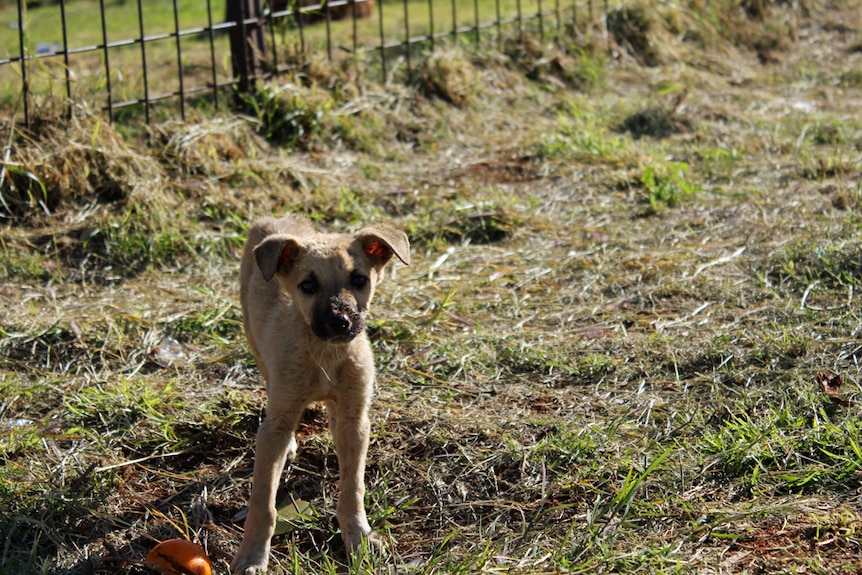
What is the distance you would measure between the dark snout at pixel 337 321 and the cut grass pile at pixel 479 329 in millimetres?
683

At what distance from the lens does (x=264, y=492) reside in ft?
11.8

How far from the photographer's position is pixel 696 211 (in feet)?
22.0

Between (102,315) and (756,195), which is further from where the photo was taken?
(756,195)

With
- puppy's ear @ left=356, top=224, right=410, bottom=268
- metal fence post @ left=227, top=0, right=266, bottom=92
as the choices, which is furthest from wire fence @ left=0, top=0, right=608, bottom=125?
puppy's ear @ left=356, top=224, right=410, bottom=268

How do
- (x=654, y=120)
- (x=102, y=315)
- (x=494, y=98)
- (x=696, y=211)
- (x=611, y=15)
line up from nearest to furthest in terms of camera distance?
1. (x=102, y=315)
2. (x=696, y=211)
3. (x=654, y=120)
4. (x=494, y=98)
5. (x=611, y=15)

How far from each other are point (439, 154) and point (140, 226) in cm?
262

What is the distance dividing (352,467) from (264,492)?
0.34 metres

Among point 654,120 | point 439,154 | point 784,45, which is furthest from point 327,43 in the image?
point 784,45

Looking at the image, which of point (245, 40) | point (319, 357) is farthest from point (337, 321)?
point (245, 40)

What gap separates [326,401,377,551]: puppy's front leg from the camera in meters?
3.62

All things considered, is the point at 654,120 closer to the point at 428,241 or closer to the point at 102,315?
the point at 428,241

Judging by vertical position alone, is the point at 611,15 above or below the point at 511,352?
above

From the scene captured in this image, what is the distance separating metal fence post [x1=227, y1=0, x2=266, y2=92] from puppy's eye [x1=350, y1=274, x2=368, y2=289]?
4.32 m

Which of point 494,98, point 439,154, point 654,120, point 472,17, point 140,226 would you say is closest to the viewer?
point 140,226
